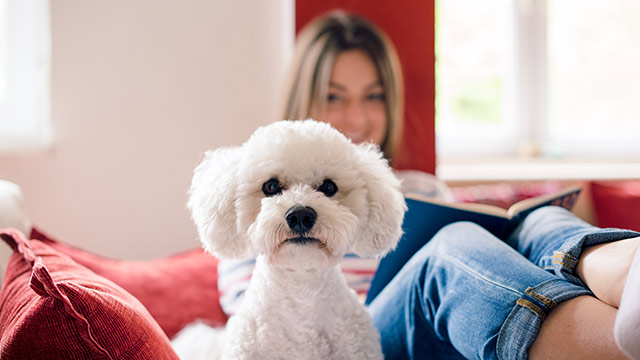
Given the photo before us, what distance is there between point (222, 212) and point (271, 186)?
4.3 inches

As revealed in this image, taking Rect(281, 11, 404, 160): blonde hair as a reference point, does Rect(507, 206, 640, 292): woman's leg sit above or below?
below

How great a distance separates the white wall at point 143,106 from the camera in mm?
2010

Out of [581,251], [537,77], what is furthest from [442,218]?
[537,77]

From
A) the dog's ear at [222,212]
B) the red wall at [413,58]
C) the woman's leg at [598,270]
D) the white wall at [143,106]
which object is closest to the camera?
the woman's leg at [598,270]

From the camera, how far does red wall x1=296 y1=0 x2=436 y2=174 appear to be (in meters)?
2.27

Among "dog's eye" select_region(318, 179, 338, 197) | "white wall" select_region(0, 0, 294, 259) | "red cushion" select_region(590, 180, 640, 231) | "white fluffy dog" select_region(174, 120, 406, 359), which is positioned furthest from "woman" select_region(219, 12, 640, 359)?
"white wall" select_region(0, 0, 294, 259)

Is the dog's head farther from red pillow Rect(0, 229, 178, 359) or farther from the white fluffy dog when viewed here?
red pillow Rect(0, 229, 178, 359)

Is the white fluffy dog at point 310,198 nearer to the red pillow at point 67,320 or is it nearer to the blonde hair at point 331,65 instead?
the red pillow at point 67,320

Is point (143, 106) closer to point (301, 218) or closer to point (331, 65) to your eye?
point (331, 65)

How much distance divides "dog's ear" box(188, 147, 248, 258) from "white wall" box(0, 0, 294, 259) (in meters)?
1.14

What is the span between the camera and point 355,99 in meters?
1.90

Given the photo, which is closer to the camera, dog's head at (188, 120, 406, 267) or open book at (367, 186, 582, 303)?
dog's head at (188, 120, 406, 267)

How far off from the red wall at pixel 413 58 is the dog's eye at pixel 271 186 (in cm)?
134

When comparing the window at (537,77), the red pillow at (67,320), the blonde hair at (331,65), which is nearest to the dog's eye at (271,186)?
the red pillow at (67,320)
